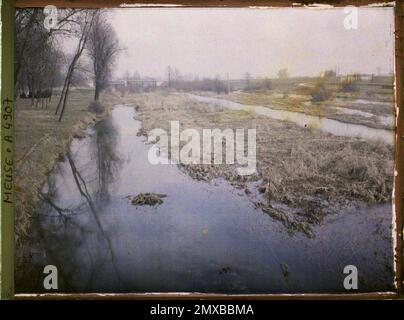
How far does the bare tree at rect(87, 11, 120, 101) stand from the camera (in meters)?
3.06

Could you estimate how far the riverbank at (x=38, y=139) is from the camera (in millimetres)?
Answer: 3072

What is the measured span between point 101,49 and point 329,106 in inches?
72.1

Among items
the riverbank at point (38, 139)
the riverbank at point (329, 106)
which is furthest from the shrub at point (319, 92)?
the riverbank at point (38, 139)

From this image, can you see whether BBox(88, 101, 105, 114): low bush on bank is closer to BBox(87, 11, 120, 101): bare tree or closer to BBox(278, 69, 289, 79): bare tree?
BBox(87, 11, 120, 101): bare tree

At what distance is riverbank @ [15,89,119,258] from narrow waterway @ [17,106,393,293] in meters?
0.10

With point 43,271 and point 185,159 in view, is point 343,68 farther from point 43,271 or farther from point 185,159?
point 43,271

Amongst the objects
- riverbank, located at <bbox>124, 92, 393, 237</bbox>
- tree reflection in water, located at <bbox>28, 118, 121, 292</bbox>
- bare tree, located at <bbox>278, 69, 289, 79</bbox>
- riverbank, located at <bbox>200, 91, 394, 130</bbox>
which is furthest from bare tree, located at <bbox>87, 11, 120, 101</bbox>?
bare tree, located at <bbox>278, 69, 289, 79</bbox>

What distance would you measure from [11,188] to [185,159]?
53.6 inches

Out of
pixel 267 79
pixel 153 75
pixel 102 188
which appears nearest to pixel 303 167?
pixel 267 79

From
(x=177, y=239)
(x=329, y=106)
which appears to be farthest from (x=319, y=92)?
(x=177, y=239)

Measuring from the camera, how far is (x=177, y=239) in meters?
3.09

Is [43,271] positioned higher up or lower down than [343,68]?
lower down

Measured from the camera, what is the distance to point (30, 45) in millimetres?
3074
